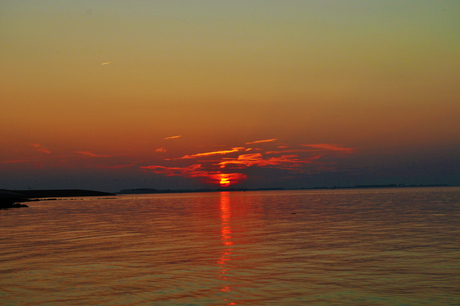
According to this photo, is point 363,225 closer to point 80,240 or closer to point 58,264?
point 80,240

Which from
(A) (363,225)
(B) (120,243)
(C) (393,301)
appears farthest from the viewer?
(A) (363,225)

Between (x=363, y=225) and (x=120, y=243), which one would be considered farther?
(x=363, y=225)

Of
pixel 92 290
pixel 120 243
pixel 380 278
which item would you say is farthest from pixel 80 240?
pixel 380 278

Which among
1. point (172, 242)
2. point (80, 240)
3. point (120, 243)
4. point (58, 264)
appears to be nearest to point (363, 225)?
point (172, 242)

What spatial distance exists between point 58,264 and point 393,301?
19.2 meters

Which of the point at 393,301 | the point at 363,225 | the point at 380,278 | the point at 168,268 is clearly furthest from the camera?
the point at 363,225

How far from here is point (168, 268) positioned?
23.9m

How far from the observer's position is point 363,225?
4722 centimetres

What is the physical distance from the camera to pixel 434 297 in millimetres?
17312

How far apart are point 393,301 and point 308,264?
7963mm

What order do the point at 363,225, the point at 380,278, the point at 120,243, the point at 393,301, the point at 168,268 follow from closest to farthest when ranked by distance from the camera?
the point at 393,301, the point at 380,278, the point at 168,268, the point at 120,243, the point at 363,225

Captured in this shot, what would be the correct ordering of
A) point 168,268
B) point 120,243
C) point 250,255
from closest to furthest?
point 168,268 → point 250,255 → point 120,243

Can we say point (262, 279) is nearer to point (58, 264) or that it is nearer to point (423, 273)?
point (423, 273)

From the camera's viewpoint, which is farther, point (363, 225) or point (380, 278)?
point (363, 225)
